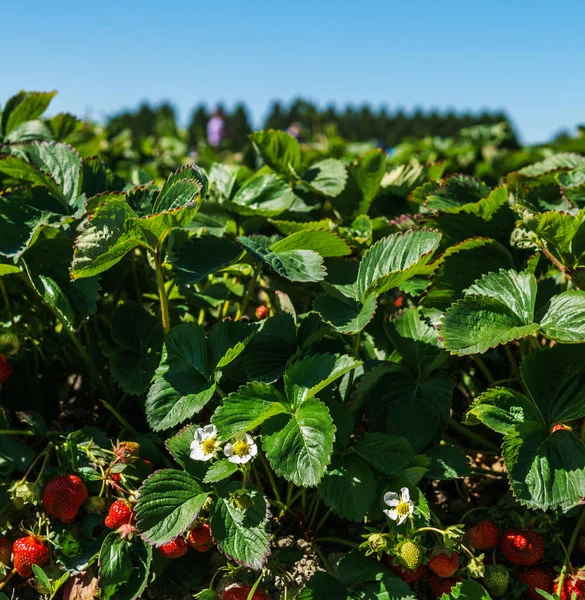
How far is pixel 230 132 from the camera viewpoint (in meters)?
6.98

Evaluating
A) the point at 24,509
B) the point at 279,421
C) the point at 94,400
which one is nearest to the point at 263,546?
the point at 279,421

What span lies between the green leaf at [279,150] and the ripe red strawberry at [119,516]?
0.97m

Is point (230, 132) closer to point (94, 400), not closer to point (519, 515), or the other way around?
point (94, 400)

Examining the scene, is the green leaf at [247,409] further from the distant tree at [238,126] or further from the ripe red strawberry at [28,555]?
the distant tree at [238,126]

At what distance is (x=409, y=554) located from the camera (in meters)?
1.18

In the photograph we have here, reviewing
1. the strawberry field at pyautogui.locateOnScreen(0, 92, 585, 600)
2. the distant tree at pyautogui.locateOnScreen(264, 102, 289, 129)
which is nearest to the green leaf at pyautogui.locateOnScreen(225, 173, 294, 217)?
the strawberry field at pyautogui.locateOnScreen(0, 92, 585, 600)

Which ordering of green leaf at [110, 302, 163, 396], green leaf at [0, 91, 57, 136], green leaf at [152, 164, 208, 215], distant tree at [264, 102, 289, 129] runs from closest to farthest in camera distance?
1. green leaf at [152, 164, 208, 215]
2. green leaf at [110, 302, 163, 396]
3. green leaf at [0, 91, 57, 136]
4. distant tree at [264, 102, 289, 129]

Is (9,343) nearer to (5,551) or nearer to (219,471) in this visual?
(5,551)

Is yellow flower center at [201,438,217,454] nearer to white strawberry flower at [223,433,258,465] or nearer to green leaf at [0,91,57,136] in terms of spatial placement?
white strawberry flower at [223,433,258,465]

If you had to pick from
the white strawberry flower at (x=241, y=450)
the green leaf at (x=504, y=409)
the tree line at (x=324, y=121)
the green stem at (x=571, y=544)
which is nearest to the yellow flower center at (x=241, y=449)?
the white strawberry flower at (x=241, y=450)

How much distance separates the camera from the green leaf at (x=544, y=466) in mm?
1185

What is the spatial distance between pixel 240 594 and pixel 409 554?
0.32 m

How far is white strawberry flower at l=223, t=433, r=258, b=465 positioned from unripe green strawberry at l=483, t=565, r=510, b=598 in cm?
50

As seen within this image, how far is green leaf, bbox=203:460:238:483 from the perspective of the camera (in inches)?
48.0
